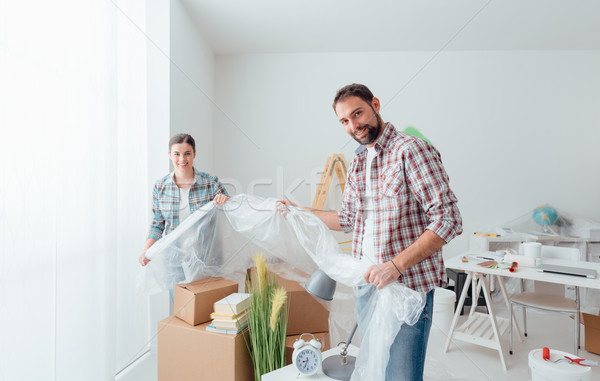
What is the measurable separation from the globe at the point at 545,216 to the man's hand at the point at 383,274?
300 centimetres

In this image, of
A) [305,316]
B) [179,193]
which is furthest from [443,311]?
[179,193]

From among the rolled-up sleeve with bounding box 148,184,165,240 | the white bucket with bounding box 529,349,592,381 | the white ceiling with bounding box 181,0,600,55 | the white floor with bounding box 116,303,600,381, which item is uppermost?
the white ceiling with bounding box 181,0,600,55

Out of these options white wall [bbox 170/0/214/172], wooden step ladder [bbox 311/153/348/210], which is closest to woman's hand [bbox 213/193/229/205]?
white wall [bbox 170/0/214/172]

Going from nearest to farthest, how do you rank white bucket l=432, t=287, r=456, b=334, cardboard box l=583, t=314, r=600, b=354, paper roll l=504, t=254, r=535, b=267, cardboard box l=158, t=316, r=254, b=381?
cardboard box l=158, t=316, r=254, b=381
paper roll l=504, t=254, r=535, b=267
cardboard box l=583, t=314, r=600, b=354
white bucket l=432, t=287, r=456, b=334

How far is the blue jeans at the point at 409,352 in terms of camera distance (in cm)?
96

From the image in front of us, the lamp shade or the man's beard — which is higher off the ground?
the man's beard

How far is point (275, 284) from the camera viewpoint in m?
1.40

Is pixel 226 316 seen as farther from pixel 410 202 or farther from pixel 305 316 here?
pixel 410 202

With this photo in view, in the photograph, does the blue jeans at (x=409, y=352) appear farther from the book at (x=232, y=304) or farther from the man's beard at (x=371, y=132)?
the book at (x=232, y=304)

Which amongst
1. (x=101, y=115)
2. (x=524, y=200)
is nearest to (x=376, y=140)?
(x=101, y=115)

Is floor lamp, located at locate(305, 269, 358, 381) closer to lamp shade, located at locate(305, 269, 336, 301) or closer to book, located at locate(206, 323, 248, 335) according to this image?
lamp shade, located at locate(305, 269, 336, 301)

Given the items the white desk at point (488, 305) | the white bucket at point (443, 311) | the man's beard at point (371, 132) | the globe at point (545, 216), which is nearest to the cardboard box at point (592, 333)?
the white desk at point (488, 305)

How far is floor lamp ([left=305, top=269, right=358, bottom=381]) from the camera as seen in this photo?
3.51ft

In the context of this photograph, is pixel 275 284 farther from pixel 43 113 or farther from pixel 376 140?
pixel 43 113
